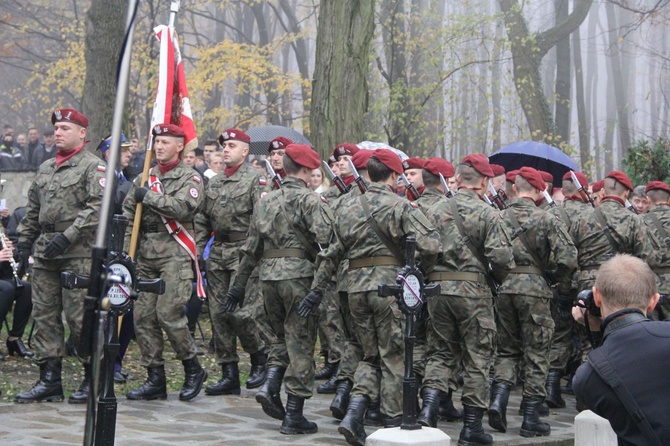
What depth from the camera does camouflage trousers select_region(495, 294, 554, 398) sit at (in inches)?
409

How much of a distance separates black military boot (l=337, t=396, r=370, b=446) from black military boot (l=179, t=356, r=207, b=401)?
6.78 feet

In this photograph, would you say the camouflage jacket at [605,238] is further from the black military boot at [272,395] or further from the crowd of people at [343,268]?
the black military boot at [272,395]

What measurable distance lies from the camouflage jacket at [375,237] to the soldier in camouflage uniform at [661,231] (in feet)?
14.5

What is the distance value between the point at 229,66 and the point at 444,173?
23.9 metres

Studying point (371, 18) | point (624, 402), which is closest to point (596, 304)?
point (624, 402)

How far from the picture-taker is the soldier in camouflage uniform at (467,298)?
373 inches

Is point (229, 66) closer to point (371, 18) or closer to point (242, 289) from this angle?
point (371, 18)

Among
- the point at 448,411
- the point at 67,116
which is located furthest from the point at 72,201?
the point at 448,411

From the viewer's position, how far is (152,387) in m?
10.6

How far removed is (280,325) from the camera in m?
9.77

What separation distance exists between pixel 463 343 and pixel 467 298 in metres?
0.41

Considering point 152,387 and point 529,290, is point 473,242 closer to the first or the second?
point 529,290

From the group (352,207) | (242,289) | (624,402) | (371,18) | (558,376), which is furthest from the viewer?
(371,18)

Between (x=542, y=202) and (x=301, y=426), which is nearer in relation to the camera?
(x=301, y=426)
